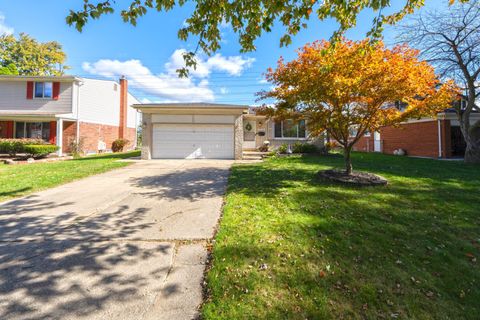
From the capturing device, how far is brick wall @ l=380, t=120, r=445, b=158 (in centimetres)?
1622

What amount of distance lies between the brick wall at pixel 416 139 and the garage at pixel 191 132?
11.3m

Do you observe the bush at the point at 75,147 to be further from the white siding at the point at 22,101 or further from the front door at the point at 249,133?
the front door at the point at 249,133

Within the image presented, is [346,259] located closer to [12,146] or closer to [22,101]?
[12,146]

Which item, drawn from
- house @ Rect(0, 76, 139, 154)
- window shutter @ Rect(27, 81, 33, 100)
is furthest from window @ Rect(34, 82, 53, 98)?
window shutter @ Rect(27, 81, 33, 100)

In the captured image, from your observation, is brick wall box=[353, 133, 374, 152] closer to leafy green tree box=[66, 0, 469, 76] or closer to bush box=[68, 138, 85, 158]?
leafy green tree box=[66, 0, 469, 76]

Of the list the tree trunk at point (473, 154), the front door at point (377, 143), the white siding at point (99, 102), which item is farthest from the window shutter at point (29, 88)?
the tree trunk at point (473, 154)

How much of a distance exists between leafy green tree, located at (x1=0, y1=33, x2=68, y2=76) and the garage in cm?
2734

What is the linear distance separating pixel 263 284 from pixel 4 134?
22.6 metres

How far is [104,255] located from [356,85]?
6513 mm

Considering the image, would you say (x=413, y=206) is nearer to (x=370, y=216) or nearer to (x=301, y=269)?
(x=370, y=216)

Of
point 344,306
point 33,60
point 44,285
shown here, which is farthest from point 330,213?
point 33,60

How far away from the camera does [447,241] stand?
11.3 ft

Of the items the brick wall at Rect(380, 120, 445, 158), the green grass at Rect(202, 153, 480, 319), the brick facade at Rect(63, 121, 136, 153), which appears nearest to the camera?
the green grass at Rect(202, 153, 480, 319)

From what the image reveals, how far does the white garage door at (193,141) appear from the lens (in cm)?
1407
